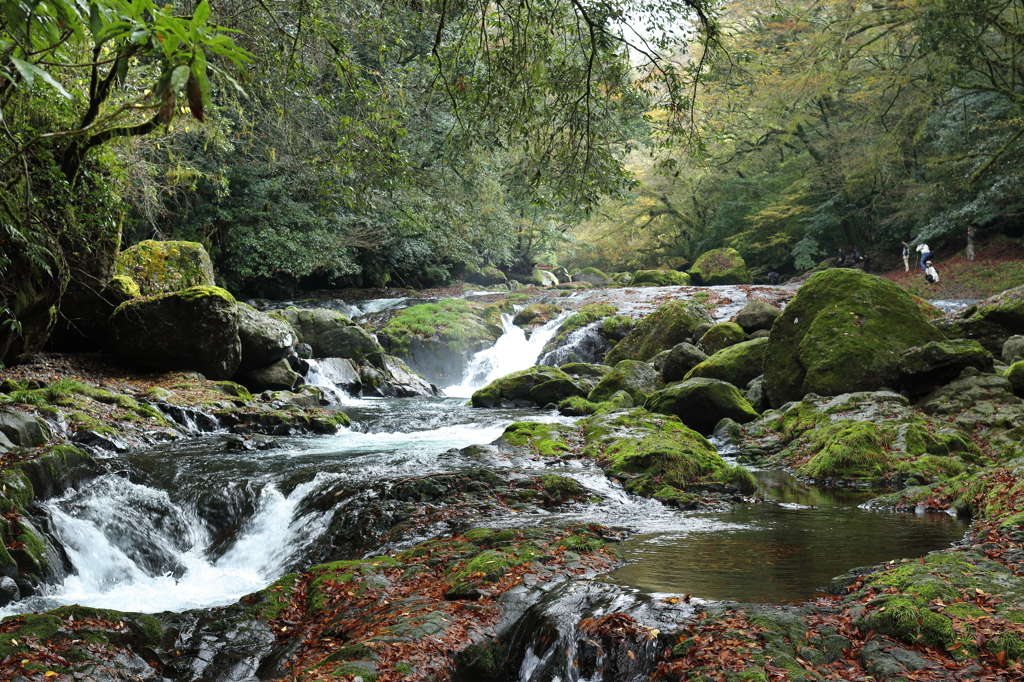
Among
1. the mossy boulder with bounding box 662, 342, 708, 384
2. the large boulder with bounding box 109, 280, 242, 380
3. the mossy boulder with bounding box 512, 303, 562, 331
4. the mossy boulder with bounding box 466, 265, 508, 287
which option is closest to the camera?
the large boulder with bounding box 109, 280, 242, 380

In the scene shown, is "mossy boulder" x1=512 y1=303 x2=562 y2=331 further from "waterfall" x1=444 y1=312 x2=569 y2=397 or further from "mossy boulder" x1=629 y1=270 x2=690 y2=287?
"mossy boulder" x1=629 y1=270 x2=690 y2=287

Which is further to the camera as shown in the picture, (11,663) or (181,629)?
(181,629)

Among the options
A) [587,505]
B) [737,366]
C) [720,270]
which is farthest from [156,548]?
[720,270]

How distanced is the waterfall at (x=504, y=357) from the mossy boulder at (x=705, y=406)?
8.62 meters

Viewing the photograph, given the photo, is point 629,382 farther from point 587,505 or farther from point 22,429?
point 22,429

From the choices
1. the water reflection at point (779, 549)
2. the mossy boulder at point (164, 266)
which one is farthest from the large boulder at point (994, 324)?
the mossy boulder at point (164, 266)

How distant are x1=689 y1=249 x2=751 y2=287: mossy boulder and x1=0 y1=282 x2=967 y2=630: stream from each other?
2570 cm

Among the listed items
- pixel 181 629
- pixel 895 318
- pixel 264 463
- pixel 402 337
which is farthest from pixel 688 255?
pixel 181 629

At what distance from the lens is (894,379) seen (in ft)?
31.0

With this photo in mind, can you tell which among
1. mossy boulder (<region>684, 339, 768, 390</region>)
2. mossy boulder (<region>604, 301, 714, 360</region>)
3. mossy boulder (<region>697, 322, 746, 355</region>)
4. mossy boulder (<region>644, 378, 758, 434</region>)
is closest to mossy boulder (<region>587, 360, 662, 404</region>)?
mossy boulder (<region>684, 339, 768, 390</region>)

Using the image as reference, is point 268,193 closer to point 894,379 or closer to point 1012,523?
point 894,379

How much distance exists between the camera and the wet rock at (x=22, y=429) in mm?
7035

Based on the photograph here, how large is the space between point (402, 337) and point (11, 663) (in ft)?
56.0

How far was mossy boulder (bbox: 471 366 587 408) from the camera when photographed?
13812mm
